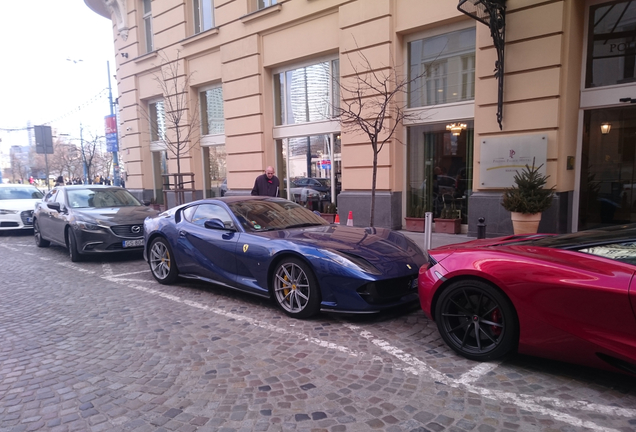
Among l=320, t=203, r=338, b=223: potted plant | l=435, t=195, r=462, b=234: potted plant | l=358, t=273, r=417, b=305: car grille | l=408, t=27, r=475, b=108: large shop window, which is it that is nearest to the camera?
l=358, t=273, r=417, b=305: car grille

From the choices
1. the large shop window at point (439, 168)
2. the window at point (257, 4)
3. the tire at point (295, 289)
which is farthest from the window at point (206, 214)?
the window at point (257, 4)

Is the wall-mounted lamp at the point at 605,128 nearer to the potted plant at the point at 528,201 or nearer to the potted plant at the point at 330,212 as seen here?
the potted plant at the point at 528,201

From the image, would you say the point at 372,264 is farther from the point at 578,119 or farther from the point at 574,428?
the point at 578,119

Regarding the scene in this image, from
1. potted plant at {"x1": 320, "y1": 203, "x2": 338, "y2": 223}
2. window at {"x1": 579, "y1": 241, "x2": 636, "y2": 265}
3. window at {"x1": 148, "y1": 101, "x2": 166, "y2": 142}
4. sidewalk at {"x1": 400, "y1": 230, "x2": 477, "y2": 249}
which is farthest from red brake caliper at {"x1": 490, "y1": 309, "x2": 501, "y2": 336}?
window at {"x1": 148, "y1": 101, "x2": 166, "y2": 142}

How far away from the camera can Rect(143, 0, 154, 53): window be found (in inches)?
709

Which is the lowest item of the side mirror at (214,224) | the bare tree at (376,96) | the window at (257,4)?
the side mirror at (214,224)

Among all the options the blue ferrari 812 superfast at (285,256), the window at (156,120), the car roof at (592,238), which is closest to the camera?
the car roof at (592,238)

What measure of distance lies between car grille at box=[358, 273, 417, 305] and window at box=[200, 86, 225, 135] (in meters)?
12.5

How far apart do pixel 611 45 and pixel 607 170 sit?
2452 millimetres

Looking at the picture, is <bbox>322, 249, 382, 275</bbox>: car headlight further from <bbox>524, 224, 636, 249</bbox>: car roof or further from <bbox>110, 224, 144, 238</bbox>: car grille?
<bbox>110, 224, 144, 238</bbox>: car grille

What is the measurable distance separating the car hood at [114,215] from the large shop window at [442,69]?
683cm

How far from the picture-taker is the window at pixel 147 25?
1801 centimetres

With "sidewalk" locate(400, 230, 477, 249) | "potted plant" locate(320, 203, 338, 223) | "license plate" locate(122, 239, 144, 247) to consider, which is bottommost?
"sidewalk" locate(400, 230, 477, 249)

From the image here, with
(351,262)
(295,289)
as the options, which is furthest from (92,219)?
(351,262)
